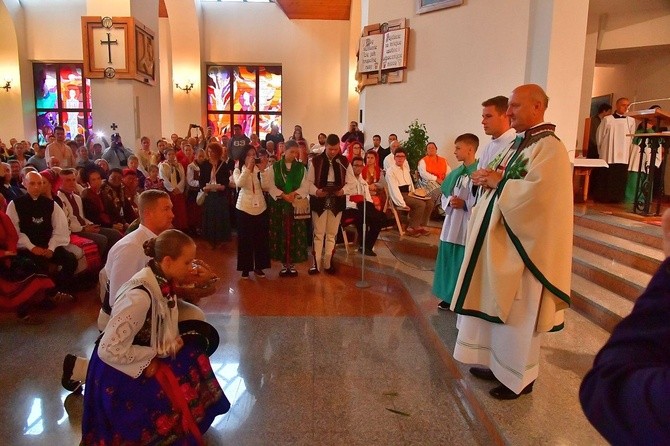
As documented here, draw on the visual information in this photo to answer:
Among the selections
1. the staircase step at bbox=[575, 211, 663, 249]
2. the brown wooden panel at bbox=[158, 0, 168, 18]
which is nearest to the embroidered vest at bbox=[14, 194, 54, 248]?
the staircase step at bbox=[575, 211, 663, 249]

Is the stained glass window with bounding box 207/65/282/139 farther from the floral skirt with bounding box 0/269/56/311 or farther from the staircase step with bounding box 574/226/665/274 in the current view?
the floral skirt with bounding box 0/269/56/311

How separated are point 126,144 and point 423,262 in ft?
19.6

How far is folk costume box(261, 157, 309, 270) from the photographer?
571cm

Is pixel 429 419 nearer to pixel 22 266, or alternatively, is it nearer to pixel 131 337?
pixel 131 337

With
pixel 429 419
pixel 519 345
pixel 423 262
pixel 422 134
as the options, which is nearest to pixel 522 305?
pixel 519 345

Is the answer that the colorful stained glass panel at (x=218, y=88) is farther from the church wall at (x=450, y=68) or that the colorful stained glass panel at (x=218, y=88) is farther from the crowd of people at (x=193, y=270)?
the crowd of people at (x=193, y=270)

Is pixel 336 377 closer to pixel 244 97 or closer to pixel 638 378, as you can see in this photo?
pixel 638 378

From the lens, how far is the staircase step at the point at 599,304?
364 cm

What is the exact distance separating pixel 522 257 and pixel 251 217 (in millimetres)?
3668

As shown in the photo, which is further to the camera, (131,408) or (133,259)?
(133,259)

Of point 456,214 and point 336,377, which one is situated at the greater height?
point 456,214

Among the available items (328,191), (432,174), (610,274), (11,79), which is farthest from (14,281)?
(11,79)

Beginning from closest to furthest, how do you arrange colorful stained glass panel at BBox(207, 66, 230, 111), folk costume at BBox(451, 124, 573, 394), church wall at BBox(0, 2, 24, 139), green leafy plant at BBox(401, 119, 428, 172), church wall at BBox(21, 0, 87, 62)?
folk costume at BBox(451, 124, 573, 394) → green leafy plant at BBox(401, 119, 428, 172) → church wall at BBox(0, 2, 24, 139) → church wall at BBox(21, 0, 87, 62) → colorful stained glass panel at BBox(207, 66, 230, 111)

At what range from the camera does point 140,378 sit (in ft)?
7.06
